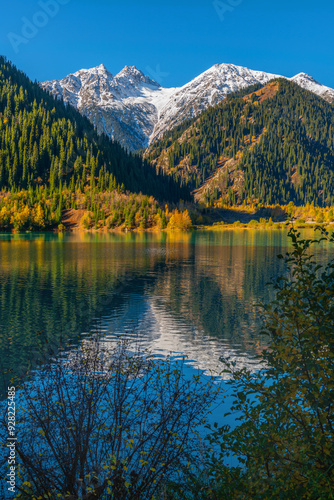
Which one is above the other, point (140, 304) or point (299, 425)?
point (299, 425)

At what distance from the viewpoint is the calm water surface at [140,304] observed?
93.3 feet

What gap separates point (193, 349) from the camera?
90.7 ft

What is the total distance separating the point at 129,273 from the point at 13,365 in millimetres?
43264

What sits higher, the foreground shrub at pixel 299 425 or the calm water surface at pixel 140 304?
the foreground shrub at pixel 299 425

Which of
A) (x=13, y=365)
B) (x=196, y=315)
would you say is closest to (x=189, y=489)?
(x=13, y=365)

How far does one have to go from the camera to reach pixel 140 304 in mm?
43875

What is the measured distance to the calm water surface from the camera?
2845 cm

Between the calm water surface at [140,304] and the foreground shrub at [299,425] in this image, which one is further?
the calm water surface at [140,304]

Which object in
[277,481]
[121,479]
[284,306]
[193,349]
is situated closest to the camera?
[277,481]

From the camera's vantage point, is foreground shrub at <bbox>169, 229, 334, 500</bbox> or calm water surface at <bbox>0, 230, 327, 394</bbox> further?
calm water surface at <bbox>0, 230, 327, 394</bbox>

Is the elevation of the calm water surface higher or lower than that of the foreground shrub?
lower

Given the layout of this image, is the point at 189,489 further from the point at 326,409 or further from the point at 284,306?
the point at 284,306

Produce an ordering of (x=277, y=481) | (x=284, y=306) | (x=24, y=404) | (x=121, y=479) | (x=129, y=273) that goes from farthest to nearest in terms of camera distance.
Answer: (x=129, y=273), (x=24, y=404), (x=121, y=479), (x=284, y=306), (x=277, y=481)

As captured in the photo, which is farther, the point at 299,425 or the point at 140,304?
the point at 140,304
